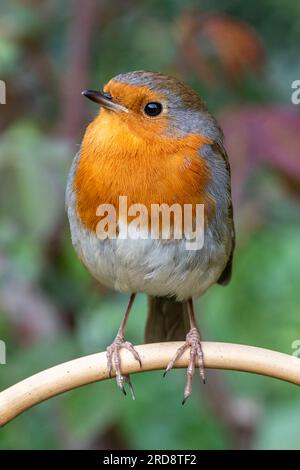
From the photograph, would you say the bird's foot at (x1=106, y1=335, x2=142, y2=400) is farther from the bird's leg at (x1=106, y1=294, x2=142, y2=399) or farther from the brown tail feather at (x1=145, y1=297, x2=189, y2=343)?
the brown tail feather at (x1=145, y1=297, x2=189, y2=343)

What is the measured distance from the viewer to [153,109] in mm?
3457

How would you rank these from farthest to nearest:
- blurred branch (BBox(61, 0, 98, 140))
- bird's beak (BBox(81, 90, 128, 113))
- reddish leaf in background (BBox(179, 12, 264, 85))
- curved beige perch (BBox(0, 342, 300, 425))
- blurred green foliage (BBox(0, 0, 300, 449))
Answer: reddish leaf in background (BBox(179, 12, 264, 85))
blurred branch (BBox(61, 0, 98, 140))
blurred green foliage (BBox(0, 0, 300, 449))
bird's beak (BBox(81, 90, 128, 113))
curved beige perch (BBox(0, 342, 300, 425))

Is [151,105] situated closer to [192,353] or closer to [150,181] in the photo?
[150,181]

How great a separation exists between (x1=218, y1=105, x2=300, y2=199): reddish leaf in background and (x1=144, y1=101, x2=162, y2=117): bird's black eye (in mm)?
389

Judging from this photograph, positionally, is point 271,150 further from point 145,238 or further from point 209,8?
point 209,8

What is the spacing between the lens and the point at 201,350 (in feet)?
10.4

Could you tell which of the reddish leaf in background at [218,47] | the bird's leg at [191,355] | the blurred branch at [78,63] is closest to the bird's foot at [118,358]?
the bird's leg at [191,355]

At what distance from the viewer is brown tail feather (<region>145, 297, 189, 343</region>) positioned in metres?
3.87

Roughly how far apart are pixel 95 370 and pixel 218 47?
202 centimetres

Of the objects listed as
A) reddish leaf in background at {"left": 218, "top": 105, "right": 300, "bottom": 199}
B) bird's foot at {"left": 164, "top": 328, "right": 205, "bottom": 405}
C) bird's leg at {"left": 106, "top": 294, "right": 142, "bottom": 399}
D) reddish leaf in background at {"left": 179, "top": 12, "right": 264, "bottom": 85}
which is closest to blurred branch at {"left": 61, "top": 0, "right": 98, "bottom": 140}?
reddish leaf in background at {"left": 179, "top": 12, "right": 264, "bottom": 85}

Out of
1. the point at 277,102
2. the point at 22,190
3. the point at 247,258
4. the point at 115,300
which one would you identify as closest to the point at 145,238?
the point at 22,190

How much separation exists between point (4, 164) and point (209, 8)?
154 centimetres

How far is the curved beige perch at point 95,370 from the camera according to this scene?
8.70ft

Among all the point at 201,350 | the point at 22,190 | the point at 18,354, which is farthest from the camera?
the point at 18,354
